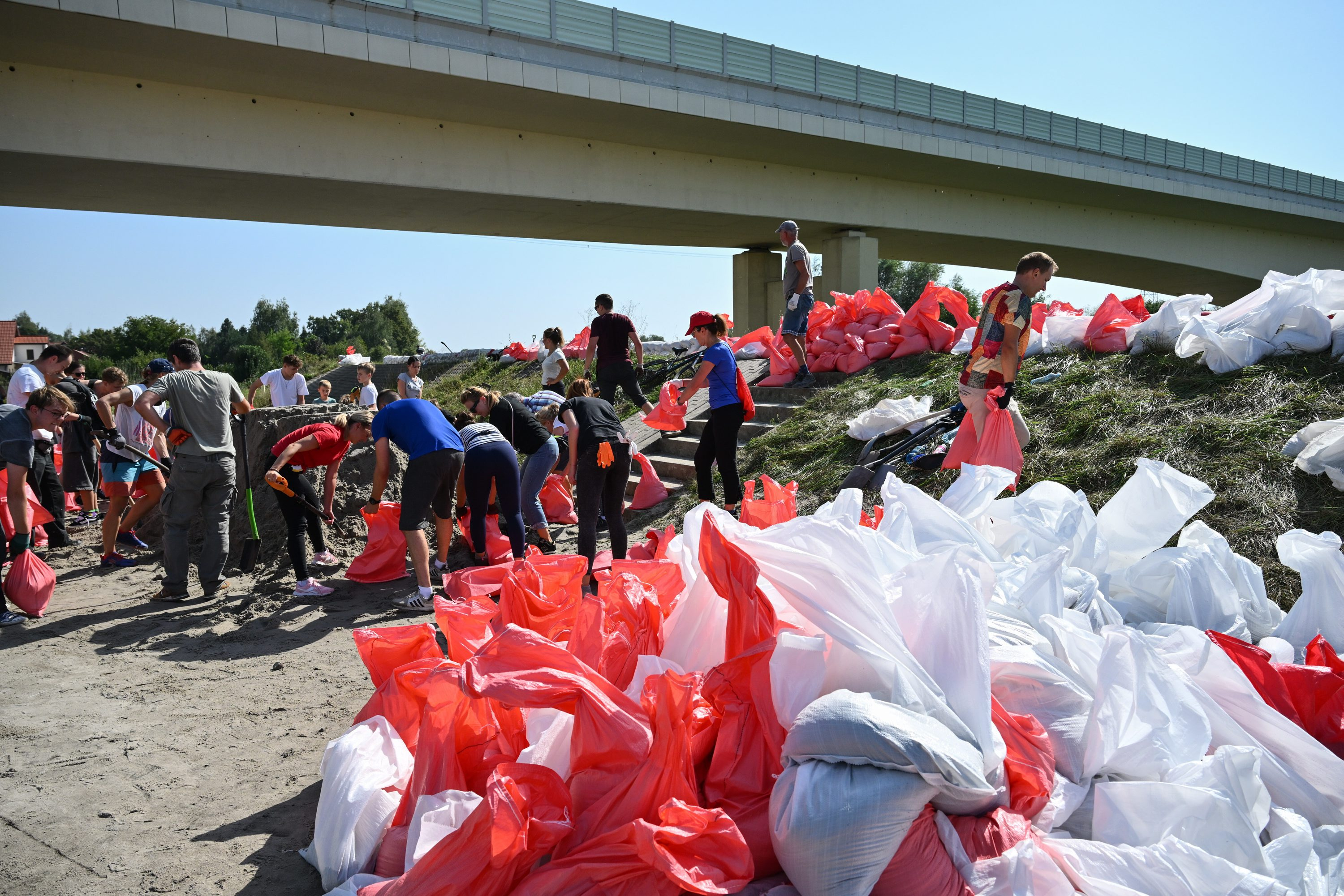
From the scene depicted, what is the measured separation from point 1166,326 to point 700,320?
139 inches

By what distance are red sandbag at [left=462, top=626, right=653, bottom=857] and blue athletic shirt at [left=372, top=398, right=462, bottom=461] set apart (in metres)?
2.90

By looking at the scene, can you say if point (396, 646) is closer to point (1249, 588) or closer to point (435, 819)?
point (435, 819)

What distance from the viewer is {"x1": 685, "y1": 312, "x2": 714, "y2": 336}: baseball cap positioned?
564cm

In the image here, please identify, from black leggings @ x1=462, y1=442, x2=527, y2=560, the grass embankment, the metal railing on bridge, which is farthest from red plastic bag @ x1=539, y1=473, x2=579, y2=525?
the metal railing on bridge

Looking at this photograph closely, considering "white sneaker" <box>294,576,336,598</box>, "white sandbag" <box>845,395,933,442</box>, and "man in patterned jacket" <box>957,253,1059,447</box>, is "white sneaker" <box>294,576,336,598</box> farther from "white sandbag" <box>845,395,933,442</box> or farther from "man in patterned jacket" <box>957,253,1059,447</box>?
"man in patterned jacket" <box>957,253,1059,447</box>

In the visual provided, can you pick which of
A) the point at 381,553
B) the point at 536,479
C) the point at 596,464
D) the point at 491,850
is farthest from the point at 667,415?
the point at 491,850

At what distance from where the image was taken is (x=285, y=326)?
5591 cm

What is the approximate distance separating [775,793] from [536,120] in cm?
1256

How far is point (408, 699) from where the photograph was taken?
91.0 inches

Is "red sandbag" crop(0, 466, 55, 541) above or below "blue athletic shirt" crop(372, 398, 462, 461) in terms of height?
below

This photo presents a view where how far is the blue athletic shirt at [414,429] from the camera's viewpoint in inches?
182

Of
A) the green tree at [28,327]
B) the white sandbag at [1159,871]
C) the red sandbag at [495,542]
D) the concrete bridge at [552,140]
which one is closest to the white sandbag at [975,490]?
the white sandbag at [1159,871]

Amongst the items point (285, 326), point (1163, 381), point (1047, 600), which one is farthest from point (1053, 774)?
point (285, 326)

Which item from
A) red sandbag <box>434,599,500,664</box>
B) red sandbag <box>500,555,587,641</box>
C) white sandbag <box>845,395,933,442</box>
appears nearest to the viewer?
red sandbag <box>434,599,500,664</box>
